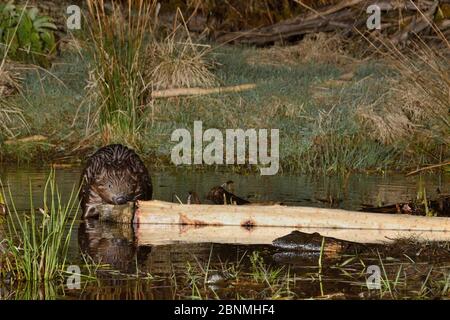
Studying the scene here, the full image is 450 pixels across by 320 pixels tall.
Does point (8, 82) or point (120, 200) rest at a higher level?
point (8, 82)

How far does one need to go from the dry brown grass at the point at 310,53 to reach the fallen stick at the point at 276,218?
Result: 31.0ft

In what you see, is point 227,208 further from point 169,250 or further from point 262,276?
point 262,276

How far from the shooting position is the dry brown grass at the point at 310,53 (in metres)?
19.0

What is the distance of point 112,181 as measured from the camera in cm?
1027

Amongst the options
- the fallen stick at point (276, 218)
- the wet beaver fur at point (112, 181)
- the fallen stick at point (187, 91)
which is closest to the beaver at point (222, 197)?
the wet beaver fur at point (112, 181)

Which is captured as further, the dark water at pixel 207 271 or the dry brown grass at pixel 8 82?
the dry brown grass at pixel 8 82

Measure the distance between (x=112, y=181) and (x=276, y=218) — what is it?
1687mm

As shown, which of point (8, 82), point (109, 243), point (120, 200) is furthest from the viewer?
point (8, 82)

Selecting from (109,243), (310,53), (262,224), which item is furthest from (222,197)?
(310,53)

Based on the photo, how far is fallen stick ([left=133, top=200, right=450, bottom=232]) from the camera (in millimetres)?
9133

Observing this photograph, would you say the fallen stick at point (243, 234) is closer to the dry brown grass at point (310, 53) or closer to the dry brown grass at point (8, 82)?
the dry brown grass at point (8, 82)

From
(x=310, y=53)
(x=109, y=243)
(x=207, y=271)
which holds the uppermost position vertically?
(x=310, y=53)

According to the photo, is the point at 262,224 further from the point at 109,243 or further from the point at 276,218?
the point at 109,243

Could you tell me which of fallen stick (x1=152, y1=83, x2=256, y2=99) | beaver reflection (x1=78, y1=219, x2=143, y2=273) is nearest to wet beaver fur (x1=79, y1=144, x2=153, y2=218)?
beaver reflection (x1=78, y1=219, x2=143, y2=273)
